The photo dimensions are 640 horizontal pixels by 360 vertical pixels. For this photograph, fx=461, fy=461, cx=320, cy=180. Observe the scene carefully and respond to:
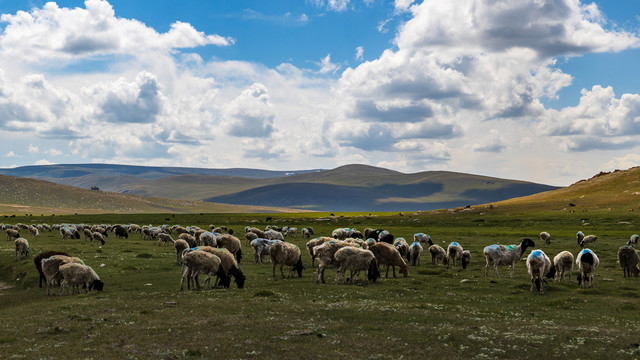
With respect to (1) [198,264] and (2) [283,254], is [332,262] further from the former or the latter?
(1) [198,264]

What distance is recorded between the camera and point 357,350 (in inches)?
531

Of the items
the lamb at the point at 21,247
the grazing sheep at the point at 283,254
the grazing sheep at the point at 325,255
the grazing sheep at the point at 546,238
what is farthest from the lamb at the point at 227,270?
the grazing sheep at the point at 546,238

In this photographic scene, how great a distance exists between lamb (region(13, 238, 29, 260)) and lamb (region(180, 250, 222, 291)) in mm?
20813

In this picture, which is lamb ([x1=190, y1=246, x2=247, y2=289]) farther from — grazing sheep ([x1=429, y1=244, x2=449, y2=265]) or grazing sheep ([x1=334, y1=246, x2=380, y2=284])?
grazing sheep ([x1=429, y1=244, x2=449, y2=265])

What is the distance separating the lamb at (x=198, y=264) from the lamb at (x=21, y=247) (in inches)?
819

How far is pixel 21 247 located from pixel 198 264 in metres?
22.4

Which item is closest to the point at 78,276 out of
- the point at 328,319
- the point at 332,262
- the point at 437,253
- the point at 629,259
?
the point at 332,262

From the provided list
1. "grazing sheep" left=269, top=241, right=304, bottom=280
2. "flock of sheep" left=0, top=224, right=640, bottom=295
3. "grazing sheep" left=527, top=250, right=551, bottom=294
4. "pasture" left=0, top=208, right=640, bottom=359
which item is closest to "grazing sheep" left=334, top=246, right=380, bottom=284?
"flock of sheep" left=0, top=224, right=640, bottom=295

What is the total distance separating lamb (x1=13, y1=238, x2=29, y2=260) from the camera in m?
36.8

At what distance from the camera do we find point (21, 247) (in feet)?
123

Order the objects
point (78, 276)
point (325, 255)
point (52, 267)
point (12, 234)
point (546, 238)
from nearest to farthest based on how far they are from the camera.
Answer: point (78, 276), point (52, 267), point (325, 255), point (546, 238), point (12, 234)

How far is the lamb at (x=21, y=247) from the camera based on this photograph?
36781 millimetres

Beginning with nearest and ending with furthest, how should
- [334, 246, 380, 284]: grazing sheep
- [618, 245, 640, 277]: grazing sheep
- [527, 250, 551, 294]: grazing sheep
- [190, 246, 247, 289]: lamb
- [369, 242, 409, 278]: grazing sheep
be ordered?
[527, 250, 551, 294]: grazing sheep, [190, 246, 247, 289]: lamb, [334, 246, 380, 284]: grazing sheep, [369, 242, 409, 278]: grazing sheep, [618, 245, 640, 277]: grazing sheep

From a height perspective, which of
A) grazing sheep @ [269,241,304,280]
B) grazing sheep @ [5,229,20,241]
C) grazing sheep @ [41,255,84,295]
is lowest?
grazing sheep @ [5,229,20,241]
